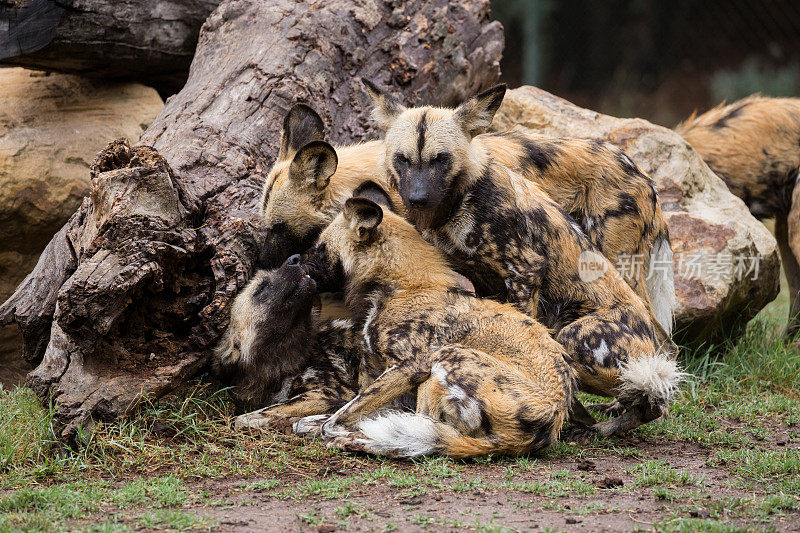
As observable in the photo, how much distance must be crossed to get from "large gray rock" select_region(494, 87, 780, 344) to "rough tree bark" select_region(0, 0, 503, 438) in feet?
3.32

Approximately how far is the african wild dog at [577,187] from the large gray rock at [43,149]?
5.90 feet

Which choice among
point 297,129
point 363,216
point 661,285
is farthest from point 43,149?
point 661,285

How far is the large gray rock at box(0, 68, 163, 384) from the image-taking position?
18.7 feet

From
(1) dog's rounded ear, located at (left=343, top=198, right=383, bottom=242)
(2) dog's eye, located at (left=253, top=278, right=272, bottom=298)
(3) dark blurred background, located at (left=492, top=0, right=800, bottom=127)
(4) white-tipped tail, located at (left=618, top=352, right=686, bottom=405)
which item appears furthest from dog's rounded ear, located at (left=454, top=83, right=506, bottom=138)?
(3) dark blurred background, located at (left=492, top=0, right=800, bottom=127)

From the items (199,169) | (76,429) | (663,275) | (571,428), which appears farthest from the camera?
(663,275)

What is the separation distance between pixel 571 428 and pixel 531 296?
74cm

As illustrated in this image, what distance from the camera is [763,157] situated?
23.0 feet

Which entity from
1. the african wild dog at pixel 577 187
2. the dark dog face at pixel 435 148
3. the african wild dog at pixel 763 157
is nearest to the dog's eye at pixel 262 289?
the african wild dog at pixel 577 187

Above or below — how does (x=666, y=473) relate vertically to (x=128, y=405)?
above

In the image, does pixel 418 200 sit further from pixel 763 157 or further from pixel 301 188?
pixel 763 157

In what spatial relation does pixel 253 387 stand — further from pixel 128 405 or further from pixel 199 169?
pixel 199 169

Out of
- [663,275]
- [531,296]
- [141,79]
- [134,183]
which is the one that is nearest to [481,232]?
[531,296]

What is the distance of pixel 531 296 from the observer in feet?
15.0

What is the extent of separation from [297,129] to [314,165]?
19.2 inches
